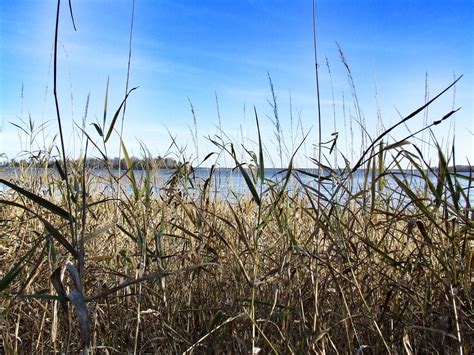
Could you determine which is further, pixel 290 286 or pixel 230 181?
pixel 230 181

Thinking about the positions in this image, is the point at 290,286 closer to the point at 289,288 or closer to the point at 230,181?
the point at 289,288

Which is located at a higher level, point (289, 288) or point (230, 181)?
point (230, 181)

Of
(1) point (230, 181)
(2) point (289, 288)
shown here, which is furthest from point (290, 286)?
(1) point (230, 181)

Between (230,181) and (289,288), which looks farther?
(230,181)

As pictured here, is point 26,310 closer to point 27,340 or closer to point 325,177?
point 27,340

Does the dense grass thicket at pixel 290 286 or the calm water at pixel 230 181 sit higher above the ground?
the calm water at pixel 230 181

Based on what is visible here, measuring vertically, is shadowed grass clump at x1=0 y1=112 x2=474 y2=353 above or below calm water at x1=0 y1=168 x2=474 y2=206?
below

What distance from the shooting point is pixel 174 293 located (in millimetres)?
1548

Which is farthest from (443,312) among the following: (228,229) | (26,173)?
(26,173)

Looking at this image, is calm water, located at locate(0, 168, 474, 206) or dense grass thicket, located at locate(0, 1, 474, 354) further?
calm water, located at locate(0, 168, 474, 206)

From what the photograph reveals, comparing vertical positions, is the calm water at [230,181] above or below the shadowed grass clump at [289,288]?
above

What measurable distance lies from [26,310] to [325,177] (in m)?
1.13

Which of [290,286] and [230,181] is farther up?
[230,181]

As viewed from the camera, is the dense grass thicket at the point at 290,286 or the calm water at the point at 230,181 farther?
the calm water at the point at 230,181
